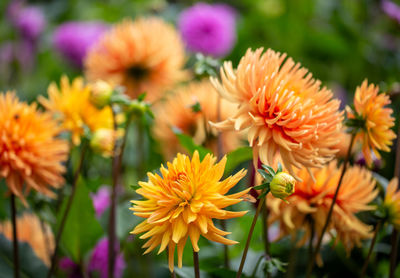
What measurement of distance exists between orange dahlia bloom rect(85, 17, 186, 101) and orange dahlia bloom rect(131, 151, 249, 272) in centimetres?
44

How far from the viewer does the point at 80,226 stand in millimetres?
524

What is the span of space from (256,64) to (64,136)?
0.33 m

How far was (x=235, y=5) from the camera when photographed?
1.65 m

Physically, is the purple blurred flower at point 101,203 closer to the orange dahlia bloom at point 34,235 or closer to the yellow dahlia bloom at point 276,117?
the orange dahlia bloom at point 34,235

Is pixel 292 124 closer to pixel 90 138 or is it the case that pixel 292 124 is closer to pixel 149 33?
pixel 90 138

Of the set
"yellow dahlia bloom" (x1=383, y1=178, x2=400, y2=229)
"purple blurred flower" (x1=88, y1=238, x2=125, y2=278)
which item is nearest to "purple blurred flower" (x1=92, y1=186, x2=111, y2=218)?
"purple blurred flower" (x1=88, y1=238, x2=125, y2=278)

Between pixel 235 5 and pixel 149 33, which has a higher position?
pixel 235 5

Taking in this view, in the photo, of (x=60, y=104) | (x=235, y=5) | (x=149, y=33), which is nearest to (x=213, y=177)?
(x=60, y=104)

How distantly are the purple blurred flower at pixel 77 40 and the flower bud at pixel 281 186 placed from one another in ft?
3.09

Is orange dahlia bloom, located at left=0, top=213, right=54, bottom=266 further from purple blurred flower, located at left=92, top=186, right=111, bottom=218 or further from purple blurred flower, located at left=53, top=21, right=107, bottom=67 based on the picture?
purple blurred flower, located at left=53, top=21, right=107, bottom=67

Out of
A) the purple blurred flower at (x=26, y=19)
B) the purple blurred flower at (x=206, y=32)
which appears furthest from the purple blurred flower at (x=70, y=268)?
the purple blurred flower at (x=26, y=19)

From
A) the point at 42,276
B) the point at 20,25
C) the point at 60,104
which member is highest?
the point at 20,25

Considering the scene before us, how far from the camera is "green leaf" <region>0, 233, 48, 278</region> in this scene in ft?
1.74

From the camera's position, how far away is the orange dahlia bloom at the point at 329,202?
438 millimetres
